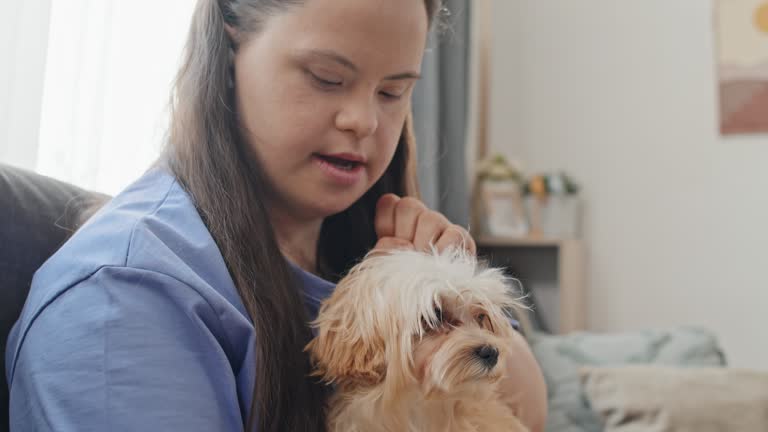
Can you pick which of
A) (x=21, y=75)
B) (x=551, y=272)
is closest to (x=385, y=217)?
(x=21, y=75)

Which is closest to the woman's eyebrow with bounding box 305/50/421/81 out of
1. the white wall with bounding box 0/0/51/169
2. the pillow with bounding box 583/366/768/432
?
the white wall with bounding box 0/0/51/169

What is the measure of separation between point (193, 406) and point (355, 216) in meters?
0.54

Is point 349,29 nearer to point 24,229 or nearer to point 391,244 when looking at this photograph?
point 391,244

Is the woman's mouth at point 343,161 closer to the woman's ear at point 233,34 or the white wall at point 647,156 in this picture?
the woman's ear at point 233,34

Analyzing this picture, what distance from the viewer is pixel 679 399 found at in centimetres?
162

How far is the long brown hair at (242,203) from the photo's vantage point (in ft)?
2.35

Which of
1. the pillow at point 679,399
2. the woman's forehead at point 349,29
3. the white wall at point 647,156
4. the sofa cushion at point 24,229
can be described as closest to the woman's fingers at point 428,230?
the woman's forehead at point 349,29

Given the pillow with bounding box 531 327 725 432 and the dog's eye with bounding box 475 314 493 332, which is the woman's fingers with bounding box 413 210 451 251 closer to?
the dog's eye with bounding box 475 314 493 332

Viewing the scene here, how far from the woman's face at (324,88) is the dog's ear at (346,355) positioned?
18 centimetres

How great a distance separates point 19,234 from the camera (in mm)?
792

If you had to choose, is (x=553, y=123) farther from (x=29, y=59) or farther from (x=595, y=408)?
(x=29, y=59)

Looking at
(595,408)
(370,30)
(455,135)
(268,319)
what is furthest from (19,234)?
(455,135)

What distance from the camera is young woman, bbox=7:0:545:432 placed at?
1.92ft

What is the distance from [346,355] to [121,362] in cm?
30
